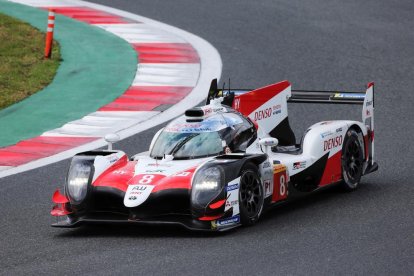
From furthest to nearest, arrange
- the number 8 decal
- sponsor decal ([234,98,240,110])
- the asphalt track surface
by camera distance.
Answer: sponsor decal ([234,98,240,110]) → the number 8 decal → the asphalt track surface

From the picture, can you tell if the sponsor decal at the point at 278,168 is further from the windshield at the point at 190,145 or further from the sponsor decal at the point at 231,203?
the sponsor decal at the point at 231,203

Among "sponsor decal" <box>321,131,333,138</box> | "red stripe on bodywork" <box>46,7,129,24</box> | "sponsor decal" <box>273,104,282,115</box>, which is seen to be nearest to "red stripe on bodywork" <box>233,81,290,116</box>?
"sponsor decal" <box>273,104,282,115</box>

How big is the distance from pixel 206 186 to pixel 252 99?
2.73 meters

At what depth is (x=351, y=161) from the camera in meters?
14.1

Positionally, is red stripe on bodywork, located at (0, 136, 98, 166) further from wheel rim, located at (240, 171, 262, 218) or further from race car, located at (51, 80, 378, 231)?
wheel rim, located at (240, 171, 262, 218)

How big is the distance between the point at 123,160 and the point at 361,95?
3.58 metres

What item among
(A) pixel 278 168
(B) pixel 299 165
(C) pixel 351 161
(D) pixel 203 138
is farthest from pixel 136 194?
(C) pixel 351 161

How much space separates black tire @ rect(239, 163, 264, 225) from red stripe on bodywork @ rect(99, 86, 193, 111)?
661cm

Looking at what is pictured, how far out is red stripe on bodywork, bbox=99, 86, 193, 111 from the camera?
18.6 meters

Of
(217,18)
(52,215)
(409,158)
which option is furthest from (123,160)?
(217,18)

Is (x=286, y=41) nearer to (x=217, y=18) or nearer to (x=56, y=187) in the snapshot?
(x=217, y=18)

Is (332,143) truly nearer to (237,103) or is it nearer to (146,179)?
(237,103)

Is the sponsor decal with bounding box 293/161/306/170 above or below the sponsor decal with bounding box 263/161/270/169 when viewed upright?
below

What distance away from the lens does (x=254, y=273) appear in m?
9.91
